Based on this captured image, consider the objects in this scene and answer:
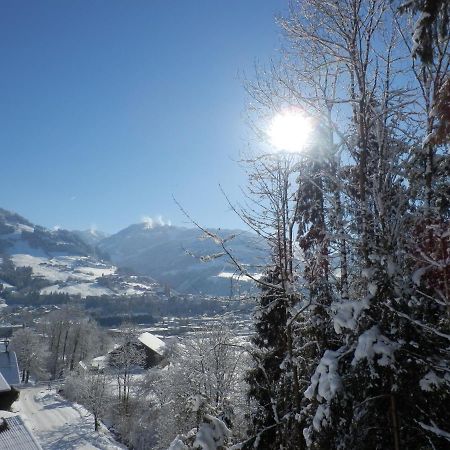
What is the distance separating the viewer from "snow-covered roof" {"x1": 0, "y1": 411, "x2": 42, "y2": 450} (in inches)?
489

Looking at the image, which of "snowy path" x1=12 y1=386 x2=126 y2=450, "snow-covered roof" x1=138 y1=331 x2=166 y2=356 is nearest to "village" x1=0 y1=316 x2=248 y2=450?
"snowy path" x1=12 y1=386 x2=126 y2=450

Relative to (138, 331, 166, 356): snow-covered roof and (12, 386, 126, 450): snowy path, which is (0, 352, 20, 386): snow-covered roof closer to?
(12, 386, 126, 450): snowy path

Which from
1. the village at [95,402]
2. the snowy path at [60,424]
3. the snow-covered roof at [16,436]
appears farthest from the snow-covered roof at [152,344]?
the snow-covered roof at [16,436]

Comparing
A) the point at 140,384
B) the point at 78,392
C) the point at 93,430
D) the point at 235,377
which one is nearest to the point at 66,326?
the point at 78,392

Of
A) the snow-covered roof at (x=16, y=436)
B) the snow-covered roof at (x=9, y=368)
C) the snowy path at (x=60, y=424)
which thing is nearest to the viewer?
the snow-covered roof at (x=16, y=436)

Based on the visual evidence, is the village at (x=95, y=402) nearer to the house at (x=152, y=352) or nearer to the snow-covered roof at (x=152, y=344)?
the house at (x=152, y=352)

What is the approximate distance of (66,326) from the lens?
86562 millimetres

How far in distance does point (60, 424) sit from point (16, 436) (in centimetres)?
3440

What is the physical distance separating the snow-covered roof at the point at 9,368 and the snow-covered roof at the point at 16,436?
4696cm

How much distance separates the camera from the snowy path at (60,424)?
119ft

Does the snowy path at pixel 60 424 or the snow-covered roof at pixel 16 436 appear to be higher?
the snow-covered roof at pixel 16 436

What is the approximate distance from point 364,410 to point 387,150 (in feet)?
14.0

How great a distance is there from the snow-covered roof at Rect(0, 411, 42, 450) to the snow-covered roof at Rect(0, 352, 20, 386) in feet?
154

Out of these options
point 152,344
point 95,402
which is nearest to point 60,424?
point 95,402
